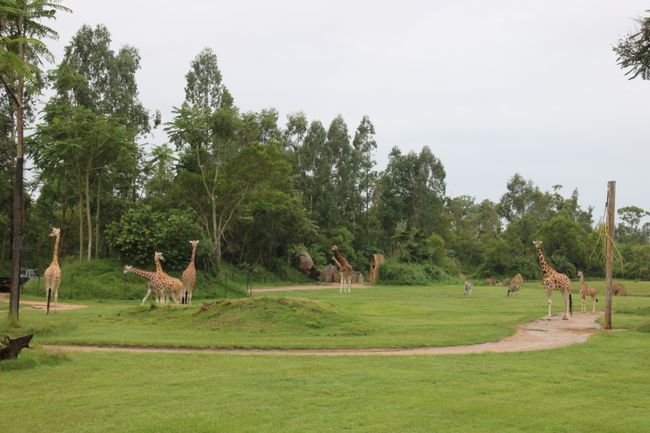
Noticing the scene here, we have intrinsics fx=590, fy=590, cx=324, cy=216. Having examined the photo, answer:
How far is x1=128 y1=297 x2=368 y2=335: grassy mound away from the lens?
18.1 m

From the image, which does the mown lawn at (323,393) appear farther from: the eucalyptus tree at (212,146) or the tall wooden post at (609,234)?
the eucalyptus tree at (212,146)

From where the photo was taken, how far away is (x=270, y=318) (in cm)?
1872

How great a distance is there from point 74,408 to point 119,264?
27.9 metres

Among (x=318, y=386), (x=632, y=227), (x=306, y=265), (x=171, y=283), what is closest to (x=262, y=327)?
(x=318, y=386)

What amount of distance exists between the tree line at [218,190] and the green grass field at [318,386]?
8450 millimetres

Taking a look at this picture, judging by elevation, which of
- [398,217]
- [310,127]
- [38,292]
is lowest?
[38,292]

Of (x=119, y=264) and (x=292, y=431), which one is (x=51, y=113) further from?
(x=292, y=431)

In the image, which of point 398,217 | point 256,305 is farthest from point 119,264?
point 398,217

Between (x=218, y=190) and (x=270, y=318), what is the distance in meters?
25.8

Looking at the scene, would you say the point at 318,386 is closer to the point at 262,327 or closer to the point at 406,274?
the point at 262,327

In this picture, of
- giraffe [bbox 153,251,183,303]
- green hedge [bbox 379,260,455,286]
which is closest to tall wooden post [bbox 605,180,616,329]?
giraffe [bbox 153,251,183,303]

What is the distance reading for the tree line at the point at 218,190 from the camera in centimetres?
3641

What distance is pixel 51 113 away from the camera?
121 feet

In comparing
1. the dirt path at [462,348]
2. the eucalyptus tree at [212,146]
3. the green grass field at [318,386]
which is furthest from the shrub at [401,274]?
the green grass field at [318,386]
